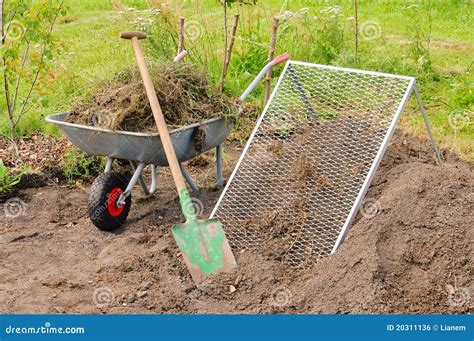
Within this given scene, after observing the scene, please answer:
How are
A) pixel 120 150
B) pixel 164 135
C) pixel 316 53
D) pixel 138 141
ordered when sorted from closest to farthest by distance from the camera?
pixel 164 135, pixel 138 141, pixel 120 150, pixel 316 53

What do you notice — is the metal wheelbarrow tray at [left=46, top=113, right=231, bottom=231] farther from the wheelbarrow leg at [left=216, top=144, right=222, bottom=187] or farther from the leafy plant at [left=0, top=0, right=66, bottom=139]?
the leafy plant at [left=0, top=0, right=66, bottom=139]

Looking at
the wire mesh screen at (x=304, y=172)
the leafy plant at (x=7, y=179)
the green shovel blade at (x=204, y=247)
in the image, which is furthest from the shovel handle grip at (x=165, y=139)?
the leafy plant at (x=7, y=179)

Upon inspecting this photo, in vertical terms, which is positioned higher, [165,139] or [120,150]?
[165,139]

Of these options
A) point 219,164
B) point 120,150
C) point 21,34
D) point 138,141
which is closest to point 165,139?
point 138,141

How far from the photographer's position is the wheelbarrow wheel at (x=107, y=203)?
16.1 ft

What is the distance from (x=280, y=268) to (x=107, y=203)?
1.19 m

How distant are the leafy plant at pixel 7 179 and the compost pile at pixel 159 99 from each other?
0.75m

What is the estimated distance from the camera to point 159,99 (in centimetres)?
505

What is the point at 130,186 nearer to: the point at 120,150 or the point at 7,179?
the point at 120,150

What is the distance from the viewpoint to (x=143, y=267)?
450 cm

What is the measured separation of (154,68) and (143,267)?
1.39 meters

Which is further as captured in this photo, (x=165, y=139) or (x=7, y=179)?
(x=7, y=179)

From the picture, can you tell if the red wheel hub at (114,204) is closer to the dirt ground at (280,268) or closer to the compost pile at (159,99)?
the dirt ground at (280,268)

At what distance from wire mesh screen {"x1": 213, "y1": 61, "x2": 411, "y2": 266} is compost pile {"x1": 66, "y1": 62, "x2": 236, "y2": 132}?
386 millimetres
